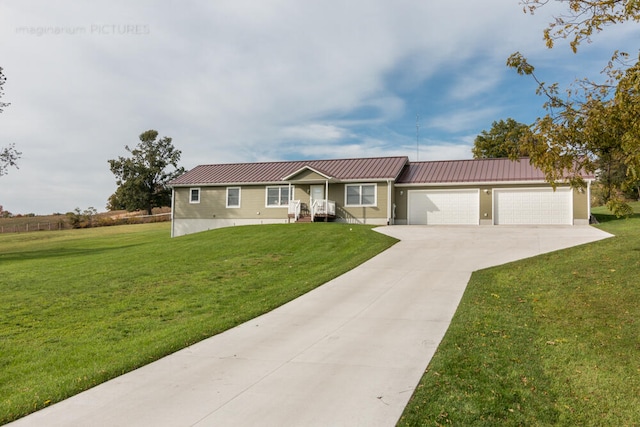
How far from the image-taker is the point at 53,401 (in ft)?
15.1

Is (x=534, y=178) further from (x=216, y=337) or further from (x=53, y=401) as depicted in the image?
(x=53, y=401)

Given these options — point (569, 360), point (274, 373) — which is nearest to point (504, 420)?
point (569, 360)

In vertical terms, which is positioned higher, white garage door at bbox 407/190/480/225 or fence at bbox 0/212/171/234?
white garage door at bbox 407/190/480/225

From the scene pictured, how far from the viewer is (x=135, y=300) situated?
9.45 m

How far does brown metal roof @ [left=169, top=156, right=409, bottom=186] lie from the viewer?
25.1m

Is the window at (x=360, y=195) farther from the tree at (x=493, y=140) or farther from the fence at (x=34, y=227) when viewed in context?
the fence at (x=34, y=227)

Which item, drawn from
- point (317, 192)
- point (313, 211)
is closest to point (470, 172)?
point (317, 192)

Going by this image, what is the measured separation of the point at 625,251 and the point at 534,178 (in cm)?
1185

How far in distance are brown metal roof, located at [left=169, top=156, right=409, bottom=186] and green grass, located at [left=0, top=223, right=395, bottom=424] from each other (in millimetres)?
7590

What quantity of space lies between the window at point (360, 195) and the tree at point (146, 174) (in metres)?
33.2

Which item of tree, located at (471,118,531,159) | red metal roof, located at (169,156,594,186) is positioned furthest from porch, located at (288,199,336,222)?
tree, located at (471,118,531,159)

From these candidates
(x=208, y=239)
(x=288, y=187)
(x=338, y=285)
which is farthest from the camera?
(x=288, y=187)

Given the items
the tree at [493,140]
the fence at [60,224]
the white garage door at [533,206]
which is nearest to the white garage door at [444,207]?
the white garage door at [533,206]

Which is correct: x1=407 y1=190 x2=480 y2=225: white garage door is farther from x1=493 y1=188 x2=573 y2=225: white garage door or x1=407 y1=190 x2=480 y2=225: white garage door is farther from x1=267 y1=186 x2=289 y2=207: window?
x1=267 y1=186 x2=289 y2=207: window
